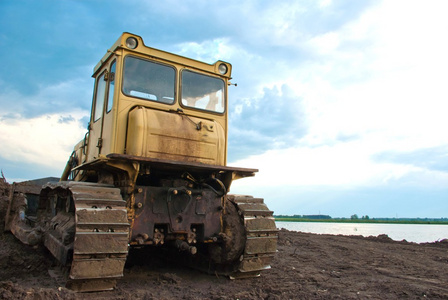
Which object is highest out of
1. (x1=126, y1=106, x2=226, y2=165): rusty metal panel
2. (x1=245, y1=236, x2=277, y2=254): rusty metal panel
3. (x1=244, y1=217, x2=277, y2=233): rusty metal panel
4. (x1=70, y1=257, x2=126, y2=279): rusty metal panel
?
(x1=126, y1=106, x2=226, y2=165): rusty metal panel

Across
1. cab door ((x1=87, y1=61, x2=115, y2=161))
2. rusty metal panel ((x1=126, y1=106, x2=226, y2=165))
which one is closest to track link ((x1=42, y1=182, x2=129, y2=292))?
rusty metal panel ((x1=126, y1=106, x2=226, y2=165))

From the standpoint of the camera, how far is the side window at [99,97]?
622 cm

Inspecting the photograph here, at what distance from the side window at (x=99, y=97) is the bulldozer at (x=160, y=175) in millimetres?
22

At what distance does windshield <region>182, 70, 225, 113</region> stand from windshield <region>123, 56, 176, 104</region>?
25cm

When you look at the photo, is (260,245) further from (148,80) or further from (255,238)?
(148,80)

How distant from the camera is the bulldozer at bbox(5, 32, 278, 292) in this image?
16.4 feet

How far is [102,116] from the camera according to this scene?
6012 mm

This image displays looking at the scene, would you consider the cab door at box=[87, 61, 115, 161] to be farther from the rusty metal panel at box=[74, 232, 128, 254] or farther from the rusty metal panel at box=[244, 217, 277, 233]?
the rusty metal panel at box=[244, 217, 277, 233]

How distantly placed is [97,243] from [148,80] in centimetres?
269

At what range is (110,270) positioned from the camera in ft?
14.6

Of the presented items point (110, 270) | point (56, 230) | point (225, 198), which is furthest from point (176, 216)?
point (56, 230)

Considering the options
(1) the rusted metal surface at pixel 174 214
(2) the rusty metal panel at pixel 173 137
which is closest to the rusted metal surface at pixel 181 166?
(2) the rusty metal panel at pixel 173 137

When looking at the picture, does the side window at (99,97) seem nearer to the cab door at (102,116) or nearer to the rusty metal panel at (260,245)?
the cab door at (102,116)

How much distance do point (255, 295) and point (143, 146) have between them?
2.51 m
